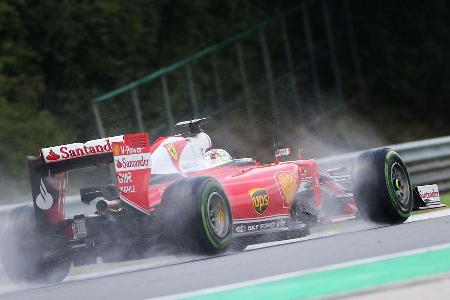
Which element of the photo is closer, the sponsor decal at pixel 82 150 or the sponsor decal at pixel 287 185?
the sponsor decal at pixel 82 150

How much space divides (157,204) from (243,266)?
4.92ft

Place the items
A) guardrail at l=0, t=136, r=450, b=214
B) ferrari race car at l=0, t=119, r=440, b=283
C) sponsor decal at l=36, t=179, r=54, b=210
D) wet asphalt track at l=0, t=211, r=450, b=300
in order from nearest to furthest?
wet asphalt track at l=0, t=211, r=450, b=300 → ferrari race car at l=0, t=119, r=440, b=283 → sponsor decal at l=36, t=179, r=54, b=210 → guardrail at l=0, t=136, r=450, b=214

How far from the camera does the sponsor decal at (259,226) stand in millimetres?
11203

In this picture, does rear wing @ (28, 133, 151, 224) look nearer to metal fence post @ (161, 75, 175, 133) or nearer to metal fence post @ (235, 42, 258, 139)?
metal fence post @ (161, 75, 175, 133)

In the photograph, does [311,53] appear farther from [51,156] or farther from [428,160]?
[51,156]

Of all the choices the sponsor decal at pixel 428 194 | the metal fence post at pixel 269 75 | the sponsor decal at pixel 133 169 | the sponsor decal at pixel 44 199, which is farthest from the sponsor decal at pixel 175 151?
the metal fence post at pixel 269 75

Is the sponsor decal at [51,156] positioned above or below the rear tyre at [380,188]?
above

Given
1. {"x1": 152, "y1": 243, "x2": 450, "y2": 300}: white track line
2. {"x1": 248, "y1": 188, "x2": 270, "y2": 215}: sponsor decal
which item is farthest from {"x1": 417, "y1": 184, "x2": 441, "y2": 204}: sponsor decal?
{"x1": 152, "y1": 243, "x2": 450, "y2": 300}: white track line

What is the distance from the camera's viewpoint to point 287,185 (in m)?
11.9

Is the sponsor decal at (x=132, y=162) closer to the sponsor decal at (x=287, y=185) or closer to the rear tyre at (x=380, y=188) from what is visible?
the sponsor decal at (x=287, y=185)

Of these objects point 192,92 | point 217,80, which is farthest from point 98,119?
point 217,80

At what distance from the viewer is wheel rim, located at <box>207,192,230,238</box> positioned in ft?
35.0

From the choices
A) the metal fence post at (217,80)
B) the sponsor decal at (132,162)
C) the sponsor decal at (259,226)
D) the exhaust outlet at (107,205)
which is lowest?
the sponsor decal at (259,226)

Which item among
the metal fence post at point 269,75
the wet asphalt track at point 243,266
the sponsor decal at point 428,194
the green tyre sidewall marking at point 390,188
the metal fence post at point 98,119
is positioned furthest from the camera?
the metal fence post at point 269,75
